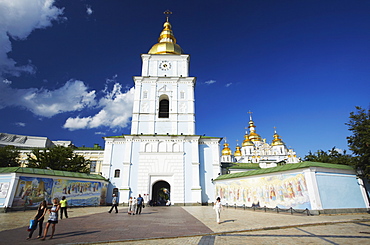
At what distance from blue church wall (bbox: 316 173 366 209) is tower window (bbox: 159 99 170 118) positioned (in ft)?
61.1

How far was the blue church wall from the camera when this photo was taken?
13961 millimetres

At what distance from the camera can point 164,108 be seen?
28.8 meters

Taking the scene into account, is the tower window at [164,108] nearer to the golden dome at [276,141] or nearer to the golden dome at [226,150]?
the golden dome at [226,150]

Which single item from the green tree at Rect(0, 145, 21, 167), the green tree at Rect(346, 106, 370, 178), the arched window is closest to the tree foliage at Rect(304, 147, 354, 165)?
the green tree at Rect(346, 106, 370, 178)

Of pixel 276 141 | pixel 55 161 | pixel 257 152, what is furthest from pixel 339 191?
pixel 276 141

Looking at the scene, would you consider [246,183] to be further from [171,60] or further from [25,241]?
[171,60]

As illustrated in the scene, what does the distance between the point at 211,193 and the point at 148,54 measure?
1986cm

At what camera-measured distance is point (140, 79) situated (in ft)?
93.4

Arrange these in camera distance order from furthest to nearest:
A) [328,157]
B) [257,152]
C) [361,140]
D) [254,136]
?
[254,136], [257,152], [328,157], [361,140]

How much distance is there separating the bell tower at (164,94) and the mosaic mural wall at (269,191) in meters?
8.43

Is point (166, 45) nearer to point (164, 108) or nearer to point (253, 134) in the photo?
point (164, 108)

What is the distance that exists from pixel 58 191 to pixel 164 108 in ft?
50.2

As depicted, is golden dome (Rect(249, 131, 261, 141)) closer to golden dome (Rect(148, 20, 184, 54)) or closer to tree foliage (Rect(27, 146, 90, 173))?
golden dome (Rect(148, 20, 184, 54))

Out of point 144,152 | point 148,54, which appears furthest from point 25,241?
point 148,54
